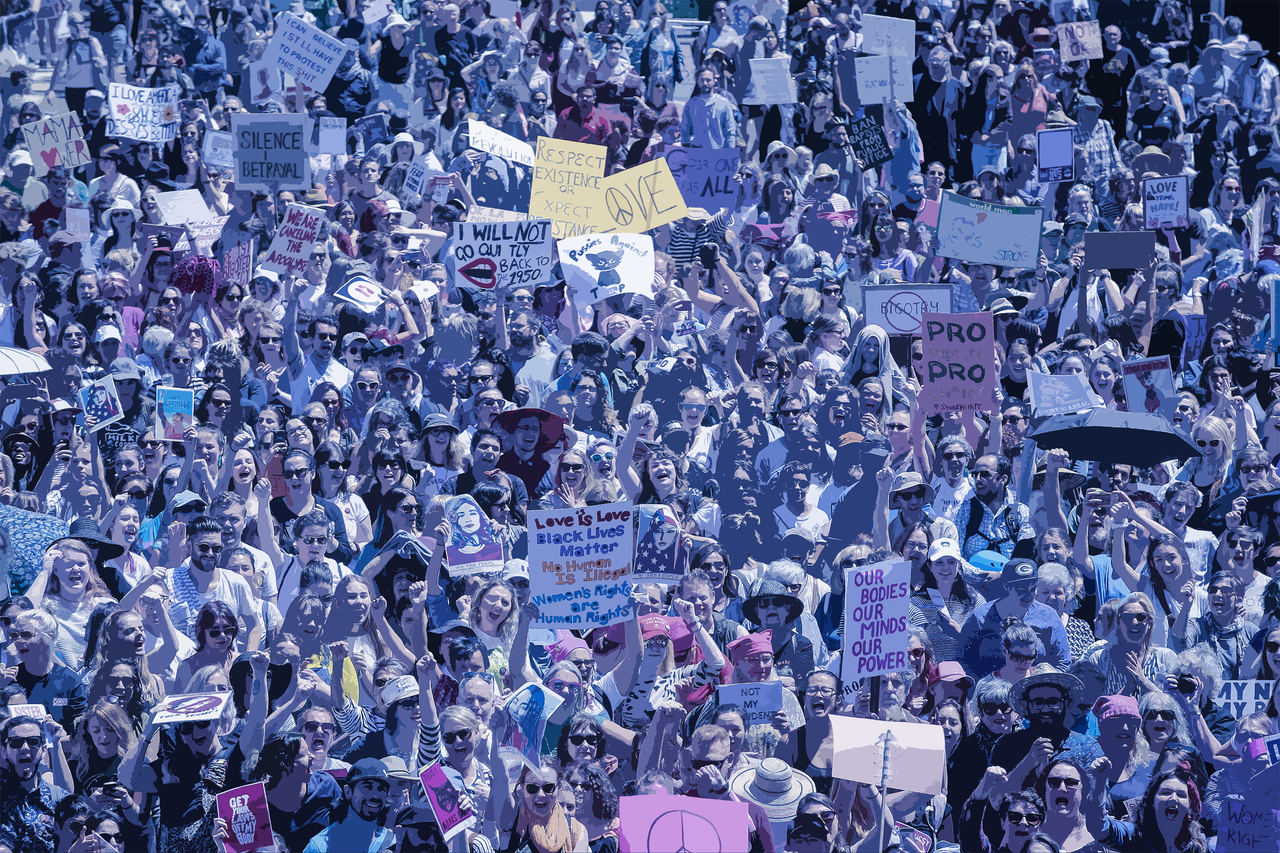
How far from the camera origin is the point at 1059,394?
1268cm

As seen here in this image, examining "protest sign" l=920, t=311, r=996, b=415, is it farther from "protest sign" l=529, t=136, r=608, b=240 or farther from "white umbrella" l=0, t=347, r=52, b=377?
"white umbrella" l=0, t=347, r=52, b=377

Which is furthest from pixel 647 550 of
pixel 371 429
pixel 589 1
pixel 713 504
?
pixel 589 1

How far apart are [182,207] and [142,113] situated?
4.19 feet

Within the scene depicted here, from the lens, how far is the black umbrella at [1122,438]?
11750 millimetres

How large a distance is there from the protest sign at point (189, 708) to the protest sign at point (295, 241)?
4945 mm

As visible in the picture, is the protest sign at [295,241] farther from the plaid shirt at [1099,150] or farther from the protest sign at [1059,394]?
the plaid shirt at [1099,150]

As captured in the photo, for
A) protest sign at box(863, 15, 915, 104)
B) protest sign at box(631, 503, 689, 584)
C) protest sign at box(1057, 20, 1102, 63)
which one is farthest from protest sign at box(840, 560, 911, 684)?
protest sign at box(1057, 20, 1102, 63)

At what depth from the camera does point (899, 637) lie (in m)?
9.88

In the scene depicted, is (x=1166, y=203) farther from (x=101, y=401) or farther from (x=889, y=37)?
(x=101, y=401)

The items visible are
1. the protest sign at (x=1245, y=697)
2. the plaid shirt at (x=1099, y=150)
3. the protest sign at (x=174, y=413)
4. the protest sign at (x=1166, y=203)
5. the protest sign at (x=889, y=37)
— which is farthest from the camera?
the protest sign at (x=889, y=37)

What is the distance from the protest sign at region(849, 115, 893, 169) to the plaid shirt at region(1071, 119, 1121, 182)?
1696mm

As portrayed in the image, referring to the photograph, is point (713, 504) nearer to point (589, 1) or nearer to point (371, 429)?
point (371, 429)

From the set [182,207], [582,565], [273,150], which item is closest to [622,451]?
[582,565]

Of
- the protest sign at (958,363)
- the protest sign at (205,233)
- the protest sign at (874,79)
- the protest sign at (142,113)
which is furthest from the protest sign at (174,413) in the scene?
the protest sign at (874,79)
